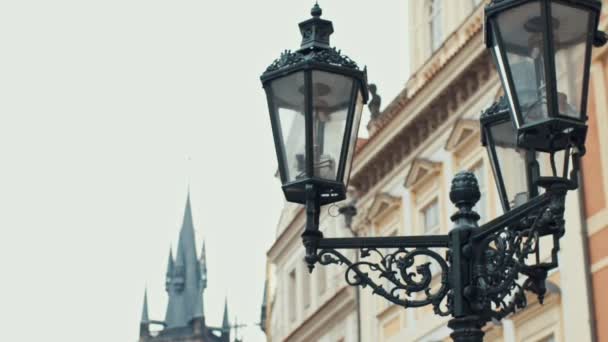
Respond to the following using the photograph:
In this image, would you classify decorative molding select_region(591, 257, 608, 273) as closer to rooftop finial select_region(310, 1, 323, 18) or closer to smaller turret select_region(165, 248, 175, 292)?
rooftop finial select_region(310, 1, 323, 18)

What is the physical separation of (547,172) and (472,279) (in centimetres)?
72

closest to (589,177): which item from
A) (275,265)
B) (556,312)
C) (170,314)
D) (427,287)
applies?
(556,312)

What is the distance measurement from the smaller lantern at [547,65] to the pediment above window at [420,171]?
59.4 feet

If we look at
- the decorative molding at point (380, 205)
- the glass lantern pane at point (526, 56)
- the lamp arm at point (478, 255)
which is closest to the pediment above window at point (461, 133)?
the decorative molding at point (380, 205)

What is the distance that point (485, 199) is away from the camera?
76.2 feet

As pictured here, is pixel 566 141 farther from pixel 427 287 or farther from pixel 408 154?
pixel 408 154

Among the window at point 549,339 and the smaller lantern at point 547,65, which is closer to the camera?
the smaller lantern at point 547,65

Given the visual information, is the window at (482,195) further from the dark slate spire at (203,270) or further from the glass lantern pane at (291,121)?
the dark slate spire at (203,270)

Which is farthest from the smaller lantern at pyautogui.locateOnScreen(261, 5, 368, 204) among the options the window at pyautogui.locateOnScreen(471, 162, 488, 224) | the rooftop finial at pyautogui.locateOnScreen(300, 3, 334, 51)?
the window at pyautogui.locateOnScreen(471, 162, 488, 224)

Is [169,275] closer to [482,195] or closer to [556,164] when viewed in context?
[482,195]

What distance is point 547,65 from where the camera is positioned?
7031 mm

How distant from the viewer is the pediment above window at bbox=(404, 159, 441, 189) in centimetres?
2552

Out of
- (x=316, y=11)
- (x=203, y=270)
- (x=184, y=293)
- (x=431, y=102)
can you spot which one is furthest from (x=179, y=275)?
(x=316, y=11)

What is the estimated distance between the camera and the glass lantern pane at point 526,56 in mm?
7125
